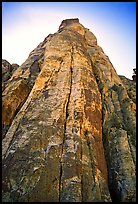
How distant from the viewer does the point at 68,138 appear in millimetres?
15961

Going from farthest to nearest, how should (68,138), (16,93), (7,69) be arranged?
(7,69) → (16,93) → (68,138)

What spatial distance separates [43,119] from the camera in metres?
17.5

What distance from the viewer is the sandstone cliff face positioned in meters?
13.1

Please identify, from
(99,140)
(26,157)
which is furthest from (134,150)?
(26,157)

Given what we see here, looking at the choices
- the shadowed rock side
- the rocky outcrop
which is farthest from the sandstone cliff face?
the rocky outcrop

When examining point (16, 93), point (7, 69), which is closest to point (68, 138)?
point (16, 93)

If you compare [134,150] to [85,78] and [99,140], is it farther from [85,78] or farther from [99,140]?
[85,78]

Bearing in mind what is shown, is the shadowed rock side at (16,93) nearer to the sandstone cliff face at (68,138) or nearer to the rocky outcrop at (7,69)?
the sandstone cliff face at (68,138)

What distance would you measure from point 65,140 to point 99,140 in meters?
2.92

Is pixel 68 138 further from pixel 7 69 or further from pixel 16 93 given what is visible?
pixel 7 69

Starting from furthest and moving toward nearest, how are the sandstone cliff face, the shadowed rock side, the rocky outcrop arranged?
the rocky outcrop, the shadowed rock side, the sandstone cliff face

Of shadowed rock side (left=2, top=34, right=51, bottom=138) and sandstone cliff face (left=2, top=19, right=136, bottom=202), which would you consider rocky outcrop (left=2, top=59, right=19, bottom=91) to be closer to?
shadowed rock side (left=2, top=34, right=51, bottom=138)

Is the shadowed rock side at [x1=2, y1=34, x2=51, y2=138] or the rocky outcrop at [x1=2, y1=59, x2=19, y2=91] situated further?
the rocky outcrop at [x1=2, y1=59, x2=19, y2=91]

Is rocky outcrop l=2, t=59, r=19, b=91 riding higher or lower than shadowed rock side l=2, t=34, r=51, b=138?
higher
